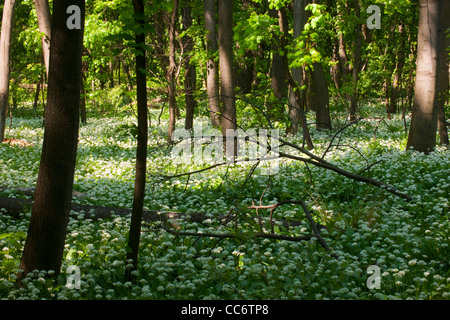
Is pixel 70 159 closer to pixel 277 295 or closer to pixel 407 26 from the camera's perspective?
pixel 277 295

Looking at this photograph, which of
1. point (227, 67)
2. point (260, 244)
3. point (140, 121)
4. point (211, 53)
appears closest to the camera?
point (140, 121)

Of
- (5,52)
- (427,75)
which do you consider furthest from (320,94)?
(5,52)

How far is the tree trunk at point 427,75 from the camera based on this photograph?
33.6 ft

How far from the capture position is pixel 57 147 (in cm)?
436

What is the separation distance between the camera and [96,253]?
5.20 m

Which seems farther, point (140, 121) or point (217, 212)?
point (217, 212)

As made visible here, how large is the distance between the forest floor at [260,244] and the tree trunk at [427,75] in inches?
42.4

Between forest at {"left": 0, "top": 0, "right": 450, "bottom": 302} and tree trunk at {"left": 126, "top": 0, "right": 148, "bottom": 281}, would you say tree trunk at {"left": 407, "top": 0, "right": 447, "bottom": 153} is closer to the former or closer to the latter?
forest at {"left": 0, "top": 0, "right": 450, "bottom": 302}

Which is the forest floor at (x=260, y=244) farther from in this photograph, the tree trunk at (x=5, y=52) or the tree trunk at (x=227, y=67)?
the tree trunk at (x=5, y=52)

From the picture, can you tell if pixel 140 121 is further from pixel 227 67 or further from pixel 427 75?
pixel 427 75

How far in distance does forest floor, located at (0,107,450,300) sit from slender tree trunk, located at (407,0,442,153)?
3.55 ft

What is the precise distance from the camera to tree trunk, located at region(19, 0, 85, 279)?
425cm

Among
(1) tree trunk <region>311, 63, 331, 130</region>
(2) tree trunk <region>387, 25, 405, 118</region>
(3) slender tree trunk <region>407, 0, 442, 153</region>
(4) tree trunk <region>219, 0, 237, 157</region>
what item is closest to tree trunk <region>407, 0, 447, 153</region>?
(3) slender tree trunk <region>407, 0, 442, 153</region>
